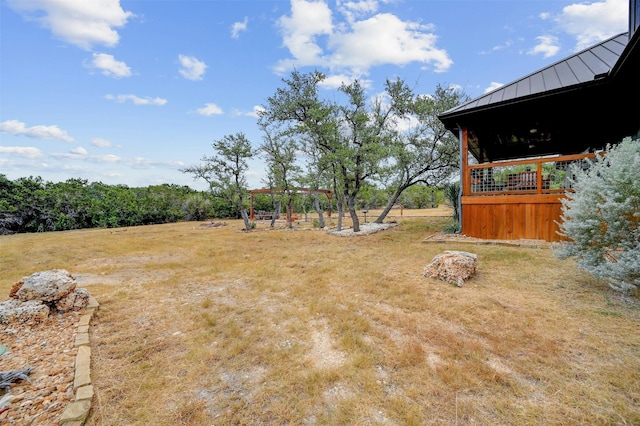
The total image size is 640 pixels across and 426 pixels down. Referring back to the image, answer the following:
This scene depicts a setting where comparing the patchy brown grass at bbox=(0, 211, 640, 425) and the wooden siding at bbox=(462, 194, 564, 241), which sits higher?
the wooden siding at bbox=(462, 194, 564, 241)

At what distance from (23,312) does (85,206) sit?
18266 millimetres

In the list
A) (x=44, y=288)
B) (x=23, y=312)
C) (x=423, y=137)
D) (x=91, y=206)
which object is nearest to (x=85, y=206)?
(x=91, y=206)

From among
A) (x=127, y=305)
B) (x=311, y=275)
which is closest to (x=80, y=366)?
(x=127, y=305)

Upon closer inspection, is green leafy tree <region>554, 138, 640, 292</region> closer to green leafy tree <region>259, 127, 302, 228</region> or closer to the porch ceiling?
the porch ceiling

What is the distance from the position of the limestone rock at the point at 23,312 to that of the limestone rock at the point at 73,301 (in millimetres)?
187

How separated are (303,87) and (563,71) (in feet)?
26.0

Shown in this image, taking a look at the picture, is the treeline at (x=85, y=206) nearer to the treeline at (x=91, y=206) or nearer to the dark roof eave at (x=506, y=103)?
the treeline at (x=91, y=206)

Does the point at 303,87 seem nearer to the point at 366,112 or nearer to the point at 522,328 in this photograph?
the point at 366,112

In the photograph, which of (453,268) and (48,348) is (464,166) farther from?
(48,348)

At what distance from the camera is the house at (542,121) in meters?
5.37

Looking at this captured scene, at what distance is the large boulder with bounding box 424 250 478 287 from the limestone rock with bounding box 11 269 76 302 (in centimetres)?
516

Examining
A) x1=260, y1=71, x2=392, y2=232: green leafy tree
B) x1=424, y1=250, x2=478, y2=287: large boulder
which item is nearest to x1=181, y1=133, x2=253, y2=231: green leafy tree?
x1=260, y1=71, x2=392, y2=232: green leafy tree

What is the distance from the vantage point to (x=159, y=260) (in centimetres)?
672

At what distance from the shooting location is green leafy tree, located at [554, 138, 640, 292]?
2799 millimetres
